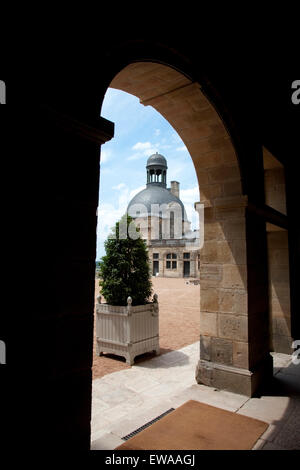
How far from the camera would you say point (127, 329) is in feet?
15.1

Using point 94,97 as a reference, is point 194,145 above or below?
above

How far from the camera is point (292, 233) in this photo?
4.89 meters

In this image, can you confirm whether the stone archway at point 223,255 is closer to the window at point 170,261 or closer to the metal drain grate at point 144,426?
the metal drain grate at point 144,426

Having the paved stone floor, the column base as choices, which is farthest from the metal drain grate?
the column base

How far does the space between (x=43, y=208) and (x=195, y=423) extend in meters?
2.04

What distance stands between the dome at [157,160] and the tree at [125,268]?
122 feet

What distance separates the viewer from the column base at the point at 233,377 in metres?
2.83

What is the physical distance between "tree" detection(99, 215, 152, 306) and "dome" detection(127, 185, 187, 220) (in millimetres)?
33185

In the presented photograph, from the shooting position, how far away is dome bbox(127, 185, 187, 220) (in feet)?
128

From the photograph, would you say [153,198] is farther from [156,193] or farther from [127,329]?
[127,329]

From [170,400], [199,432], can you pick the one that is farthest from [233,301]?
[199,432]

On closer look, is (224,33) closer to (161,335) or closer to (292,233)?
(292,233)

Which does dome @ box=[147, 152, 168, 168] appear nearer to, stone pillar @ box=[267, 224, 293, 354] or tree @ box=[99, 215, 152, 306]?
tree @ box=[99, 215, 152, 306]
